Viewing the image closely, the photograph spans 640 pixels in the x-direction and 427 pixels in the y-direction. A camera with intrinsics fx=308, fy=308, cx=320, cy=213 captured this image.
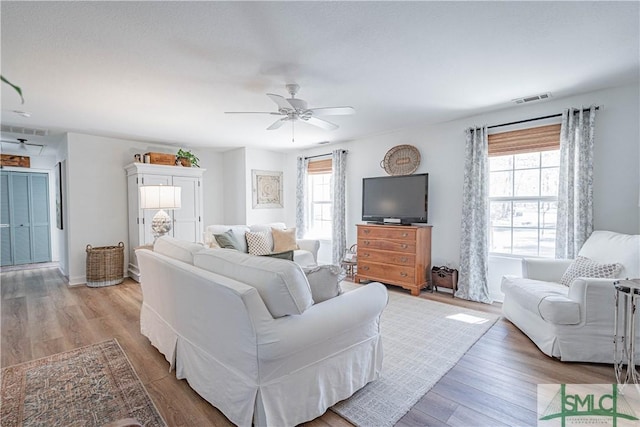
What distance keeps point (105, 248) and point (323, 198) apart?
3.94 m

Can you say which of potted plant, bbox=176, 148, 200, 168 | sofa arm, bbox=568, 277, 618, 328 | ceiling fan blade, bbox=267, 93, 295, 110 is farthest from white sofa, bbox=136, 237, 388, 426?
potted plant, bbox=176, 148, 200, 168

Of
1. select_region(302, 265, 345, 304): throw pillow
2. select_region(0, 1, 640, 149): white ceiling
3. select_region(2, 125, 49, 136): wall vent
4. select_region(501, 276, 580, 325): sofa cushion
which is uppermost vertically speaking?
select_region(0, 1, 640, 149): white ceiling

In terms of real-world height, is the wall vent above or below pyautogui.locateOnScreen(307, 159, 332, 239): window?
above

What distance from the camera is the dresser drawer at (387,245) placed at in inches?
170

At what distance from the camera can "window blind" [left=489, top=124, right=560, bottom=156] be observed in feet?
11.7

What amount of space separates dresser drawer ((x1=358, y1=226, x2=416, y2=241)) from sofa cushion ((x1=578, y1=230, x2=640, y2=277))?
1.82 metres

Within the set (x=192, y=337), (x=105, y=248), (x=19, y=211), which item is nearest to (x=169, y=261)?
(x=192, y=337)

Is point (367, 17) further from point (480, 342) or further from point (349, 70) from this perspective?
point (480, 342)

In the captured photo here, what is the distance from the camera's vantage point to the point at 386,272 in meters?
4.56

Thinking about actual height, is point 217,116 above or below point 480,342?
above

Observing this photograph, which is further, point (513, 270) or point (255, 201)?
point (255, 201)

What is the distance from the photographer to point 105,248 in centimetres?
510

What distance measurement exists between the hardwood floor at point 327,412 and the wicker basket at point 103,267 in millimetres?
569

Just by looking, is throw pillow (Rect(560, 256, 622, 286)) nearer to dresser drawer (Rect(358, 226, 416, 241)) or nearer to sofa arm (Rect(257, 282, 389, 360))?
dresser drawer (Rect(358, 226, 416, 241))
